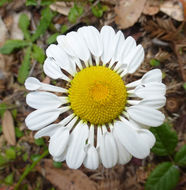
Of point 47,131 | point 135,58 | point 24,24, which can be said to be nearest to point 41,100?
A: point 47,131

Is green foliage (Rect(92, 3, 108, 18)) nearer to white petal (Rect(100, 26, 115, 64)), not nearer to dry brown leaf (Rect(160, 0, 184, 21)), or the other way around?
dry brown leaf (Rect(160, 0, 184, 21))

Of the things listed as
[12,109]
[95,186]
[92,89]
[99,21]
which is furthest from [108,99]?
[12,109]

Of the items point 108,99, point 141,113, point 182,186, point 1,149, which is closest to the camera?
point 141,113

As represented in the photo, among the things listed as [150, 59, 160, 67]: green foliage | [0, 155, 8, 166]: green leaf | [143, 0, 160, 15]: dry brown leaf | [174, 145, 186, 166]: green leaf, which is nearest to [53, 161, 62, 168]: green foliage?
[0, 155, 8, 166]: green leaf

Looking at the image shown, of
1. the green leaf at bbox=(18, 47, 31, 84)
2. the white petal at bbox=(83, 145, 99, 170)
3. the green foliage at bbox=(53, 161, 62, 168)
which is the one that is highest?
the green leaf at bbox=(18, 47, 31, 84)

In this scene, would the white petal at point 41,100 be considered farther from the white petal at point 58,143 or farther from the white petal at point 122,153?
the white petal at point 122,153

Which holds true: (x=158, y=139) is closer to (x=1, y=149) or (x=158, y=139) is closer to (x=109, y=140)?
(x=109, y=140)

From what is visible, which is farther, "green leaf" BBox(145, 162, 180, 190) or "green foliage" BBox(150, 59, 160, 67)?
"green foliage" BBox(150, 59, 160, 67)

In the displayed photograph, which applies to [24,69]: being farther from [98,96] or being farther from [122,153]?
[122,153]
